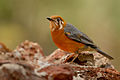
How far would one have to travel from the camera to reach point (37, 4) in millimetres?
17500

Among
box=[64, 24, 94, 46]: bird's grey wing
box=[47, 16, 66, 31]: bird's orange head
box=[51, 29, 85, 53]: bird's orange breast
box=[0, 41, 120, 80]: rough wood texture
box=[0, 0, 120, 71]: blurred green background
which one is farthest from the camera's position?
box=[0, 0, 120, 71]: blurred green background

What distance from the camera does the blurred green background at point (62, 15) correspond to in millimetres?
16438

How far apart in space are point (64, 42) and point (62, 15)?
9467 millimetres

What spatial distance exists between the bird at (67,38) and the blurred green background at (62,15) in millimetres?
8447

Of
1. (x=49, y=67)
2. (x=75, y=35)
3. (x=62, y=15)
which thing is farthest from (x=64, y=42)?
(x=62, y=15)

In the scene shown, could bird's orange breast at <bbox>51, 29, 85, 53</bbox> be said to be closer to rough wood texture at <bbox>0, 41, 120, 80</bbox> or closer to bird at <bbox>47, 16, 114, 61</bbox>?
bird at <bbox>47, 16, 114, 61</bbox>

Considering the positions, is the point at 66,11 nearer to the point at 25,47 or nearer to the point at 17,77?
the point at 25,47

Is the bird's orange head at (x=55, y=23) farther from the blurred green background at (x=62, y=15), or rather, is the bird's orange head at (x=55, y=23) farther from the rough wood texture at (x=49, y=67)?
the blurred green background at (x=62, y=15)

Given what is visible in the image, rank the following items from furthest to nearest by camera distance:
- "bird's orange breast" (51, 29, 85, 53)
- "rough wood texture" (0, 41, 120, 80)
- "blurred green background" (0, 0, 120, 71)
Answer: "blurred green background" (0, 0, 120, 71), "bird's orange breast" (51, 29, 85, 53), "rough wood texture" (0, 41, 120, 80)

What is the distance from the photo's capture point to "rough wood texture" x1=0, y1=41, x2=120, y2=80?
3768mm

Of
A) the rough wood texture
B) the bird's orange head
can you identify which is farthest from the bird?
the rough wood texture

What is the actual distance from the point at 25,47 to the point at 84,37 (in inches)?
77.0

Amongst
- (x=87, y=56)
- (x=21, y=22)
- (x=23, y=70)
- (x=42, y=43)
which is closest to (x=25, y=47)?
(x=87, y=56)

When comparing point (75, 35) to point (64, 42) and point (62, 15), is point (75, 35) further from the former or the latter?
point (62, 15)
